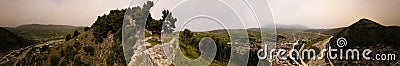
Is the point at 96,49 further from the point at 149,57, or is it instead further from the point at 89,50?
the point at 149,57

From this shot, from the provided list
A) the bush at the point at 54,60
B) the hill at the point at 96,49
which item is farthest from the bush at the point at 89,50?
the bush at the point at 54,60

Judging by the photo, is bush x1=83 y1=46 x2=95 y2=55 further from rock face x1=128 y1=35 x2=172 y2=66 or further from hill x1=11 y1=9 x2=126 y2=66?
rock face x1=128 y1=35 x2=172 y2=66

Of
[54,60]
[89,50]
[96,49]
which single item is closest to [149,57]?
[96,49]

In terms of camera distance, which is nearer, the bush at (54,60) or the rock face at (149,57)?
Answer: the rock face at (149,57)

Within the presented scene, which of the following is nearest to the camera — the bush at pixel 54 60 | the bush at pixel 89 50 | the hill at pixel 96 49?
the hill at pixel 96 49

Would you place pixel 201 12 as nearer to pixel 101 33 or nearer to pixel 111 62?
pixel 111 62

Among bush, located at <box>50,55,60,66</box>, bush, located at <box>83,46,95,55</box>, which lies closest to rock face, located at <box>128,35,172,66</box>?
bush, located at <box>83,46,95,55</box>

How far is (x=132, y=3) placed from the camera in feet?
127

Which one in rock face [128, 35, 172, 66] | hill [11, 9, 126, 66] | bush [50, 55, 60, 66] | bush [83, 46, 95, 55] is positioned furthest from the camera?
bush [50, 55, 60, 66]

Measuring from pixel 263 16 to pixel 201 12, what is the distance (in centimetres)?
1122

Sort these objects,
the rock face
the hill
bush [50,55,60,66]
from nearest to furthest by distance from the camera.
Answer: the rock face, the hill, bush [50,55,60,66]

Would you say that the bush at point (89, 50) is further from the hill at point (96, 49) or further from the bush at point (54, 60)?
the bush at point (54, 60)

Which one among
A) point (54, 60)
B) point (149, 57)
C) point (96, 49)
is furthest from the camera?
point (54, 60)

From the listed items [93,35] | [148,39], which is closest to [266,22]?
[148,39]
